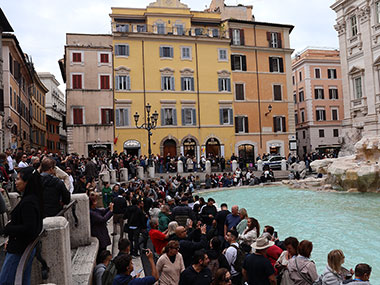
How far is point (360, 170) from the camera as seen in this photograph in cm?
1806

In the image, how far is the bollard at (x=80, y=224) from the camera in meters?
6.16

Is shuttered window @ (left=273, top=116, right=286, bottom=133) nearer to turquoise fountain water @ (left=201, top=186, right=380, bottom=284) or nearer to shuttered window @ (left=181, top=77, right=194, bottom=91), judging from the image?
shuttered window @ (left=181, top=77, right=194, bottom=91)

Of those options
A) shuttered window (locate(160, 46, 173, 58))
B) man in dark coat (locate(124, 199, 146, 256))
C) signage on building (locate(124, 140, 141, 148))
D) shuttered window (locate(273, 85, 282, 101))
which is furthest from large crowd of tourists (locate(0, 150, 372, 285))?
shuttered window (locate(273, 85, 282, 101))

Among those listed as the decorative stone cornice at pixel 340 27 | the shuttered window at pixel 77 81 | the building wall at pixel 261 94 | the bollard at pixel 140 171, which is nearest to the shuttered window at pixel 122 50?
the shuttered window at pixel 77 81

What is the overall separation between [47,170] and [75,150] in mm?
28293

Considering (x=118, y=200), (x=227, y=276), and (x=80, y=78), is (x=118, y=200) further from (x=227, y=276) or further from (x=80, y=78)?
(x=80, y=78)

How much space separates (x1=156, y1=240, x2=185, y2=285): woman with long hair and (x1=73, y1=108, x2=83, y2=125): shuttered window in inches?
1146

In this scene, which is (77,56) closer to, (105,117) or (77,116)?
(77,116)

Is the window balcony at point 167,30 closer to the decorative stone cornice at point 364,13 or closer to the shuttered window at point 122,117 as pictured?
the shuttered window at point 122,117

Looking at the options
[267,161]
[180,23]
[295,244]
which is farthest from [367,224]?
[180,23]

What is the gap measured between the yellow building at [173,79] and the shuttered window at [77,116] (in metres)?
3.24

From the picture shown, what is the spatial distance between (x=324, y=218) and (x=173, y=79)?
82.8 ft

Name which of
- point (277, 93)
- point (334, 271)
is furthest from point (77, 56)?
point (334, 271)

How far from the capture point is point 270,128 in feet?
124
